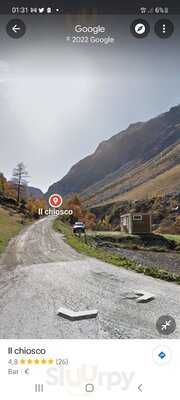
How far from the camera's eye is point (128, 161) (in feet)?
12.1

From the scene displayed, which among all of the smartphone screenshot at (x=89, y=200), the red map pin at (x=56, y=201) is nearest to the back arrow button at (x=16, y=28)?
the smartphone screenshot at (x=89, y=200)

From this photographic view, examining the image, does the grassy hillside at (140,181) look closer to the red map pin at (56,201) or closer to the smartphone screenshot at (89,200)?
the smartphone screenshot at (89,200)

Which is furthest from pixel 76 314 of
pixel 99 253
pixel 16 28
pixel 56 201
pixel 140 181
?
pixel 16 28

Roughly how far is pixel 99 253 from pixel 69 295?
676mm

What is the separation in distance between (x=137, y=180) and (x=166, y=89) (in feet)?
3.11

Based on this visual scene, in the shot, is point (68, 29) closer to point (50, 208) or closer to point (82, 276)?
point (50, 208)

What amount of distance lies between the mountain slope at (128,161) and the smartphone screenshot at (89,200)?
0.04 feet

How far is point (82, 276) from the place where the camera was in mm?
3195

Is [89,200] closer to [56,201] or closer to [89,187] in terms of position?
[89,187]

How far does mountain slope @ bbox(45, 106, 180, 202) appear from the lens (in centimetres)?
330

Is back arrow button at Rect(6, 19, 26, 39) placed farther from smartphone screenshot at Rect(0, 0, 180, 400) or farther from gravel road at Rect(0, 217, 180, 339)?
gravel road at Rect(0, 217, 180, 339)

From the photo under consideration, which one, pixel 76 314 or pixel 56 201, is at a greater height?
pixel 56 201

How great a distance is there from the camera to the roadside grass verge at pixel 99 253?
331 centimetres

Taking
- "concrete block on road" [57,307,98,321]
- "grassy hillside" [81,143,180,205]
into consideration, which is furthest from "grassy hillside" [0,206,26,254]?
"concrete block on road" [57,307,98,321]
